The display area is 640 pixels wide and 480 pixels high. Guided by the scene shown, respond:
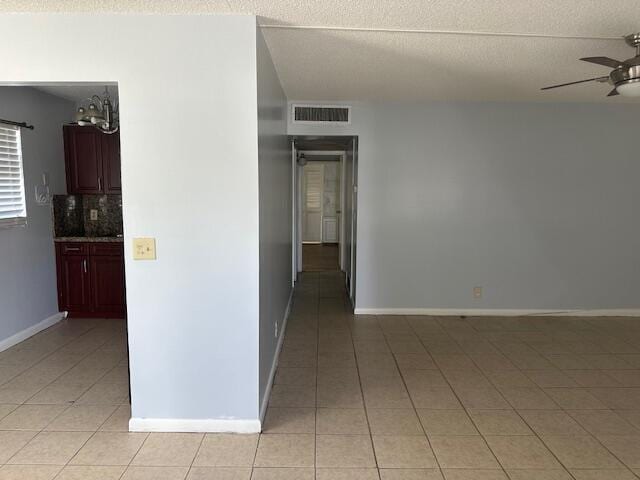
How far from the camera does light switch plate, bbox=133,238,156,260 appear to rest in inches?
95.6

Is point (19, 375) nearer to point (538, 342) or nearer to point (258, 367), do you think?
point (258, 367)

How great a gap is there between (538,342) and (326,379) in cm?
221

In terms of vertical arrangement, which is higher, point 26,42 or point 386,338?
point 26,42

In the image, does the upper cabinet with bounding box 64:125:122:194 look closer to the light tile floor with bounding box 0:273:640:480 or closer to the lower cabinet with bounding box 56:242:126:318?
the lower cabinet with bounding box 56:242:126:318

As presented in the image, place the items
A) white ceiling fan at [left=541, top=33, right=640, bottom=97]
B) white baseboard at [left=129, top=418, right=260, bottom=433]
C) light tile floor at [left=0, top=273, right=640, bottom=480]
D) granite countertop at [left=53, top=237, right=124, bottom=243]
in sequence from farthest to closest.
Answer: granite countertop at [left=53, top=237, right=124, bottom=243]
white baseboard at [left=129, top=418, right=260, bottom=433]
white ceiling fan at [left=541, top=33, right=640, bottom=97]
light tile floor at [left=0, top=273, right=640, bottom=480]

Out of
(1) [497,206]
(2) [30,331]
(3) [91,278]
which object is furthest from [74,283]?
(1) [497,206]

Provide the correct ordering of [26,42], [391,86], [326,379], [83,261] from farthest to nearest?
[83,261]
[391,86]
[326,379]
[26,42]

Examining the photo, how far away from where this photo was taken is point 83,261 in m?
4.64

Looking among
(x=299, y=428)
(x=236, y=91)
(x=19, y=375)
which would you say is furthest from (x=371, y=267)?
(x=19, y=375)

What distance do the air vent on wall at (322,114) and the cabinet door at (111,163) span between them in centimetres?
201

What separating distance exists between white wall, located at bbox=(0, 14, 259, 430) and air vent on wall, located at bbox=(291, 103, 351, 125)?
2322 millimetres

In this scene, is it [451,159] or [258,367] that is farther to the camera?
[451,159]

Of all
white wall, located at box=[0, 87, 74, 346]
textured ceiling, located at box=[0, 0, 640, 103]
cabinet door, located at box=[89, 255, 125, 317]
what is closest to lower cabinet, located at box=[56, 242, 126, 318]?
cabinet door, located at box=[89, 255, 125, 317]

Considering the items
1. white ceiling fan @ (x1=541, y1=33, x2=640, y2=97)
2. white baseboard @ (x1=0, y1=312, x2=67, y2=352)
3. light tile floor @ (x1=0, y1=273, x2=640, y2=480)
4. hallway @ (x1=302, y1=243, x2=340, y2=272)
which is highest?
white ceiling fan @ (x1=541, y1=33, x2=640, y2=97)
